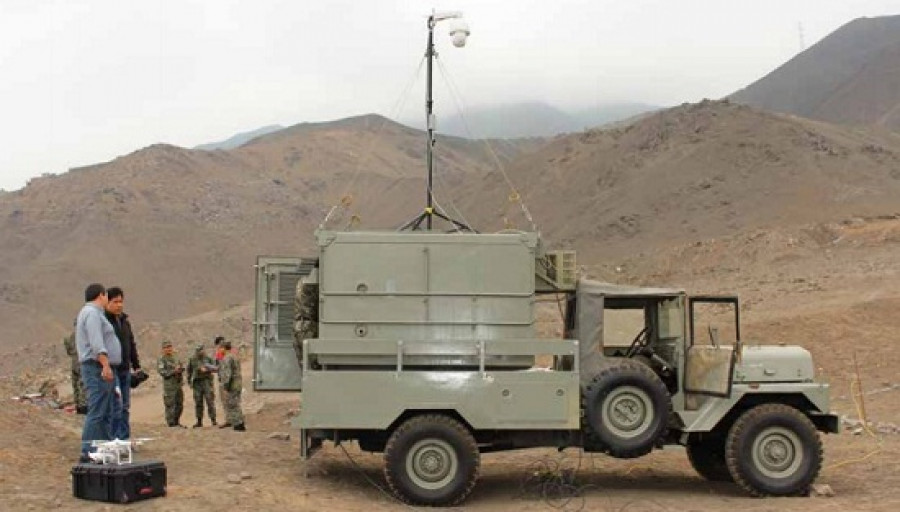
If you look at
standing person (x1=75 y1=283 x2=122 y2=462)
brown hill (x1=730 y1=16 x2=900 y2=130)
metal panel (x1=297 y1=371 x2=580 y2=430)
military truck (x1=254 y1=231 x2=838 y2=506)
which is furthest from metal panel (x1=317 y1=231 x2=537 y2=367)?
brown hill (x1=730 y1=16 x2=900 y2=130)

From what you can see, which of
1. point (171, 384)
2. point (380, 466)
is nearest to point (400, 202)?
point (171, 384)

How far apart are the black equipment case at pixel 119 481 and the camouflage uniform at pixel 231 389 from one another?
6.28 m

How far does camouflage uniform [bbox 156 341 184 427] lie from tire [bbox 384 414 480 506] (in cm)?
681

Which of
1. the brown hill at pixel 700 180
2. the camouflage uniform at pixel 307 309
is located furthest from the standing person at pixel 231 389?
the brown hill at pixel 700 180

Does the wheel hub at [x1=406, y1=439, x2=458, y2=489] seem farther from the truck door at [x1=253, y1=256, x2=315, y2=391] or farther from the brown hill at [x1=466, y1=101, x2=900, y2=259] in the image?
the brown hill at [x1=466, y1=101, x2=900, y2=259]

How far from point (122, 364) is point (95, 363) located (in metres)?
0.71

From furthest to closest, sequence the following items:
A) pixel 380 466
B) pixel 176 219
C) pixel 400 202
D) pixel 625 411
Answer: pixel 400 202 < pixel 176 219 < pixel 380 466 < pixel 625 411

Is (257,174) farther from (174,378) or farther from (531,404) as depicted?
(531,404)

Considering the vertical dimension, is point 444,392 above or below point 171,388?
above

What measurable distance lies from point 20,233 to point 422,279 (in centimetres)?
5750

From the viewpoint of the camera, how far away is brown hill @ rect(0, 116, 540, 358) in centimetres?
5131

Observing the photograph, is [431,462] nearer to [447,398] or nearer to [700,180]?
[447,398]

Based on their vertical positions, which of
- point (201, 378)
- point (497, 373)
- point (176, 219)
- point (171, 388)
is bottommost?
point (171, 388)

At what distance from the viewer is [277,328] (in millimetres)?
9727
